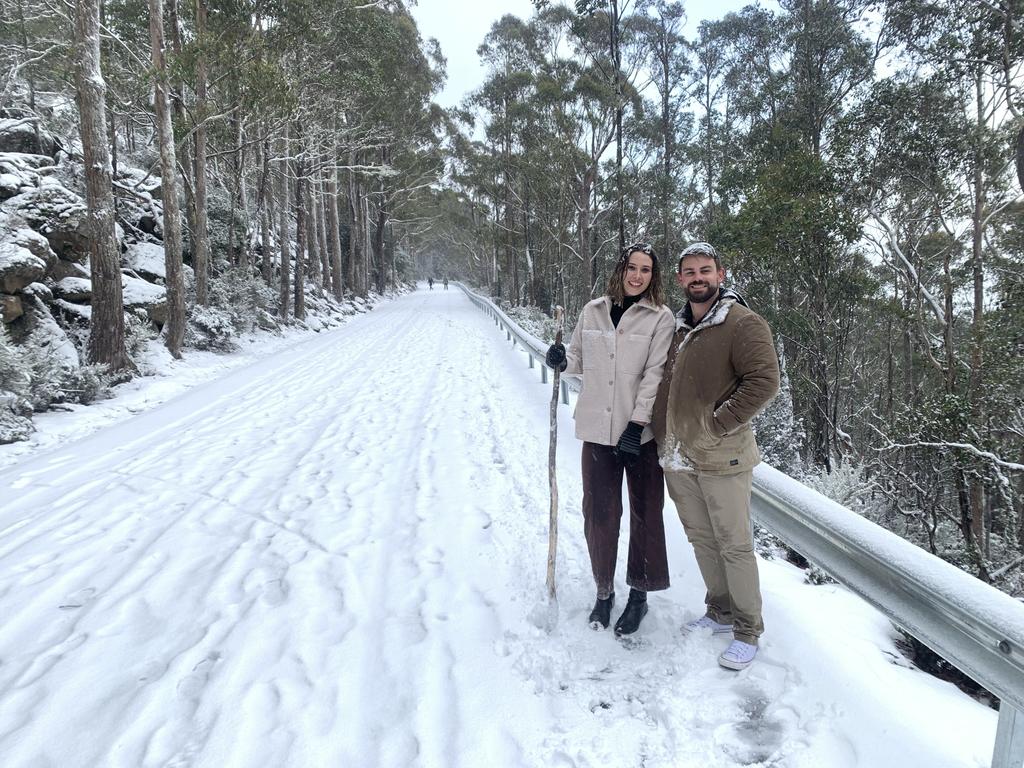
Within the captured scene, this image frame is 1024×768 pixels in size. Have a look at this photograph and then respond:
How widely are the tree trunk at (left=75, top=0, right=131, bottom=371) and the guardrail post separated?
32.7 ft

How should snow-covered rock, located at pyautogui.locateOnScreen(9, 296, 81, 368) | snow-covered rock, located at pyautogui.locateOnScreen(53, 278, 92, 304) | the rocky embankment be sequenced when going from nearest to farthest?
the rocky embankment → snow-covered rock, located at pyautogui.locateOnScreen(9, 296, 81, 368) → snow-covered rock, located at pyautogui.locateOnScreen(53, 278, 92, 304)

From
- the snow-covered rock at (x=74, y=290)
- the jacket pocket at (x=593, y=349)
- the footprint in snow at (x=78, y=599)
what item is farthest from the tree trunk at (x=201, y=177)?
the jacket pocket at (x=593, y=349)

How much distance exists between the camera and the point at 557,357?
9.78 feet

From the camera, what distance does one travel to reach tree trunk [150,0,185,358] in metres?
10.9

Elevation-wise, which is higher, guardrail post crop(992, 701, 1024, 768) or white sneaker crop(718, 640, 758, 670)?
guardrail post crop(992, 701, 1024, 768)

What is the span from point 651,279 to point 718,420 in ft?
2.52

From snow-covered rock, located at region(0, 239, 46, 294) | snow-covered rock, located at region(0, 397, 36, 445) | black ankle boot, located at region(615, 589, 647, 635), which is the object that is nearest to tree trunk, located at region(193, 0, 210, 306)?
snow-covered rock, located at region(0, 239, 46, 294)

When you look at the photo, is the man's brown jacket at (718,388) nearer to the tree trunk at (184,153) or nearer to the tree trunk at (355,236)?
the tree trunk at (184,153)

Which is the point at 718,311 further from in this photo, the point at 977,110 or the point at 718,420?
the point at 977,110

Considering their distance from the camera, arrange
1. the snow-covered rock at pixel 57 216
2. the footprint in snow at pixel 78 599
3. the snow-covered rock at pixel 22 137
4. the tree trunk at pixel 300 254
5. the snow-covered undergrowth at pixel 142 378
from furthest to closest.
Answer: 1. the tree trunk at pixel 300 254
2. the snow-covered rock at pixel 22 137
3. the snow-covered rock at pixel 57 216
4. the snow-covered undergrowth at pixel 142 378
5. the footprint in snow at pixel 78 599

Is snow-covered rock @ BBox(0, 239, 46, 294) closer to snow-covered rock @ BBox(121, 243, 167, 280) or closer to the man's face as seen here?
snow-covered rock @ BBox(121, 243, 167, 280)

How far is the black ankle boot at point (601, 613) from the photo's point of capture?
9.00ft

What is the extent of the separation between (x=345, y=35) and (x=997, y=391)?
784 inches

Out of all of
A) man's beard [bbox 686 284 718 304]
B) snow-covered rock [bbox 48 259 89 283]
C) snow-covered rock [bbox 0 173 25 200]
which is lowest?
snow-covered rock [bbox 48 259 89 283]
